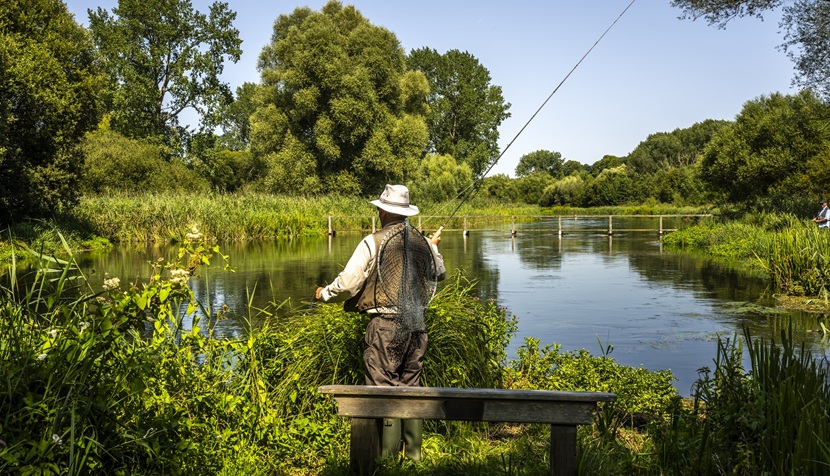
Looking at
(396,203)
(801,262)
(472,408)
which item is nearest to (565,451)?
(472,408)

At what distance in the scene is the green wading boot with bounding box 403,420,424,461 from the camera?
4.61 metres

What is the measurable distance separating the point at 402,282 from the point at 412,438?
0.98 m

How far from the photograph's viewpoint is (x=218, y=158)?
→ 2111 inches

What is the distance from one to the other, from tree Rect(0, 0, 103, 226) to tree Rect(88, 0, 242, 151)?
22.7 meters

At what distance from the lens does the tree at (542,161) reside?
14025 centimetres

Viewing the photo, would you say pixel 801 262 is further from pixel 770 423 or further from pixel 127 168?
pixel 127 168

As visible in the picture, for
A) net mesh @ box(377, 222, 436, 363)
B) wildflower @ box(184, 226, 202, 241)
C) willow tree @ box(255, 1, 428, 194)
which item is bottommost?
net mesh @ box(377, 222, 436, 363)

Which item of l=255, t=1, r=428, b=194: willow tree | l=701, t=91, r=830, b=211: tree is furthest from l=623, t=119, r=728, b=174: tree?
l=701, t=91, r=830, b=211: tree

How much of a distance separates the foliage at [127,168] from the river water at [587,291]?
14.0 metres

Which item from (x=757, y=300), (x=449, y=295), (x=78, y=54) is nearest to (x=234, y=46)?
(x=78, y=54)

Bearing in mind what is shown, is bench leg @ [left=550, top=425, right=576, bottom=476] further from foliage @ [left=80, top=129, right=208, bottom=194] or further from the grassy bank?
foliage @ [left=80, top=129, right=208, bottom=194]

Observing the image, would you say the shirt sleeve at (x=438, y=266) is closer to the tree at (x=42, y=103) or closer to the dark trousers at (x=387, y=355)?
the dark trousers at (x=387, y=355)

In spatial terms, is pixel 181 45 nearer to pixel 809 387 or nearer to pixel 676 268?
pixel 676 268

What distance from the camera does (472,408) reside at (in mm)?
3680
